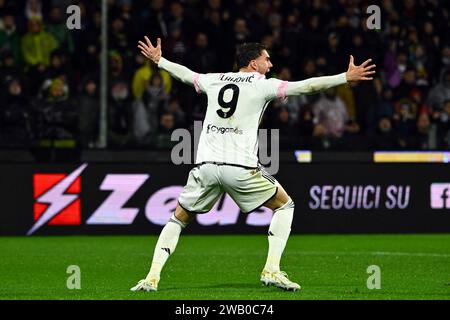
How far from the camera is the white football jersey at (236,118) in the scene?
33.8ft

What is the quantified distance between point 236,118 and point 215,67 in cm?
1053

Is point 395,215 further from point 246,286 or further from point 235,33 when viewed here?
point 246,286

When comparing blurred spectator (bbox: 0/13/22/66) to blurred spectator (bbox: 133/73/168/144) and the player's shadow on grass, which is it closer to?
blurred spectator (bbox: 133/73/168/144)

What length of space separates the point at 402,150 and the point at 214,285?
8.86 meters

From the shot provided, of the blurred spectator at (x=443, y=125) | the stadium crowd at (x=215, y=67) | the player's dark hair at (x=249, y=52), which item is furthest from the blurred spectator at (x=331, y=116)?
the player's dark hair at (x=249, y=52)

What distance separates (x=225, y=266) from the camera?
510 inches

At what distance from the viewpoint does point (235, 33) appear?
2144 centimetres

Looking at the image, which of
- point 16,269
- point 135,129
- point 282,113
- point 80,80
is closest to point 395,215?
point 282,113

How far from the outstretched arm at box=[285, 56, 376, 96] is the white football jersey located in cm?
24

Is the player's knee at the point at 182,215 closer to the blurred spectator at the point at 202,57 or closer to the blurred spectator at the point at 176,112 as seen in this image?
the blurred spectator at the point at 176,112

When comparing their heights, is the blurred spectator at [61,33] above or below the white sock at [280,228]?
above

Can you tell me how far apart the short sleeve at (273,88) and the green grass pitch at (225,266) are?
167 cm

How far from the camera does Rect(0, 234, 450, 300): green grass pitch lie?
1008 centimetres

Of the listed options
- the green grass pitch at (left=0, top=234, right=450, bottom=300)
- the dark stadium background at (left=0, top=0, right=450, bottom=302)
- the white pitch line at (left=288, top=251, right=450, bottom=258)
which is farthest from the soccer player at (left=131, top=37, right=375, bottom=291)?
the white pitch line at (left=288, top=251, right=450, bottom=258)
